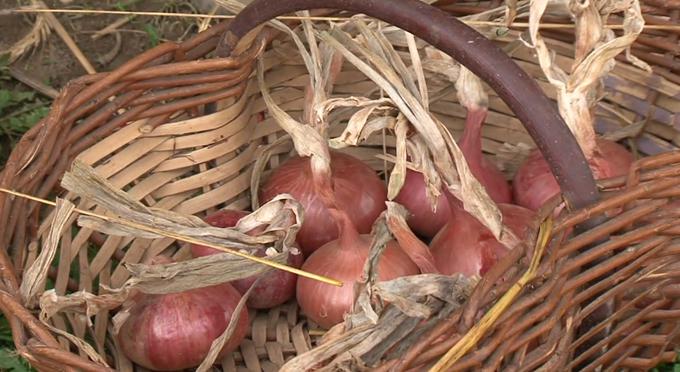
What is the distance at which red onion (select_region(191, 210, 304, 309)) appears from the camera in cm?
130

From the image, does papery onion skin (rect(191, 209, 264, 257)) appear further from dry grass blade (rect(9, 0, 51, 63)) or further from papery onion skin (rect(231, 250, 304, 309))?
dry grass blade (rect(9, 0, 51, 63))

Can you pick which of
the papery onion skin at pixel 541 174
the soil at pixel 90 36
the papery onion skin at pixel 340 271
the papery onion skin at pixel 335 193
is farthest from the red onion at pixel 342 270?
the soil at pixel 90 36

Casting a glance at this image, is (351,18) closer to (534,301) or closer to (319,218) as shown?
(319,218)

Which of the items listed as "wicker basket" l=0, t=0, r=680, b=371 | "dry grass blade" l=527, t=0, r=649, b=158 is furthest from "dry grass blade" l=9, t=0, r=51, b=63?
"dry grass blade" l=527, t=0, r=649, b=158

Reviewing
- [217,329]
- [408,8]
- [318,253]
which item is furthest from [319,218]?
[408,8]

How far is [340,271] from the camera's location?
3.93ft

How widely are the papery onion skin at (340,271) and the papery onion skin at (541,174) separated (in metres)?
0.24

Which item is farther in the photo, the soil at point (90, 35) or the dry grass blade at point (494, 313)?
the soil at point (90, 35)

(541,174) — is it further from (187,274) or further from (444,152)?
(187,274)

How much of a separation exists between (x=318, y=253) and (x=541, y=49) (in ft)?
1.32

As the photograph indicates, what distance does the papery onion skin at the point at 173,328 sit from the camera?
1151mm

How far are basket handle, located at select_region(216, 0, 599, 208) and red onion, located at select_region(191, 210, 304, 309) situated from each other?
0.39 metres

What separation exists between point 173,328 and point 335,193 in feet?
0.98

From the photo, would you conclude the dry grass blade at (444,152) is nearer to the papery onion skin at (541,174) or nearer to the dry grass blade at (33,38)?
the papery onion skin at (541,174)
